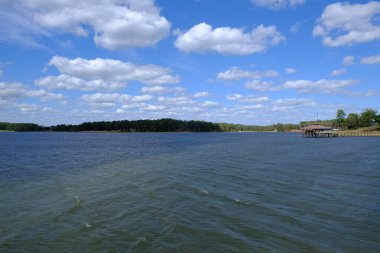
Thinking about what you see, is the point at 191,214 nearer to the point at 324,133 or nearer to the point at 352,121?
the point at 324,133

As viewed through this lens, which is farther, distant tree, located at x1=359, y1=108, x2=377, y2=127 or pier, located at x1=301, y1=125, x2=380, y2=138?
distant tree, located at x1=359, y1=108, x2=377, y2=127

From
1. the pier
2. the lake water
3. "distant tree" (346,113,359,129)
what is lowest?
the lake water

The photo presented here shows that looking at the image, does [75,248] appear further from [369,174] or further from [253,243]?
[369,174]

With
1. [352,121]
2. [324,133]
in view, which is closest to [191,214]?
[324,133]

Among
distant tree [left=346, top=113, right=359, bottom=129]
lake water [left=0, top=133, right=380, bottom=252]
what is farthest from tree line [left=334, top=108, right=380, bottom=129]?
lake water [left=0, top=133, right=380, bottom=252]

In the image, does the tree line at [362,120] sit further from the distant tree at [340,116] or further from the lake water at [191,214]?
the lake water at [191,214]

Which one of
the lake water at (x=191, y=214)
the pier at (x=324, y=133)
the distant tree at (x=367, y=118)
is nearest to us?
the lake water at (x=191, y=214)

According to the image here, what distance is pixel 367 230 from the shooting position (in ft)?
39.7

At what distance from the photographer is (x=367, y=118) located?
17062cm

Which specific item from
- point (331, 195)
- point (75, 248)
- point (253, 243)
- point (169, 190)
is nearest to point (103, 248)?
point (75, 248)

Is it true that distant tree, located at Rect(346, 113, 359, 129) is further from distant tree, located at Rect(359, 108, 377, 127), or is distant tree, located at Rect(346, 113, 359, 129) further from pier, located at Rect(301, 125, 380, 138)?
pier, located at Rect(301, 125, 380, 138)

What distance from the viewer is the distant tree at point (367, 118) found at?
171 metres

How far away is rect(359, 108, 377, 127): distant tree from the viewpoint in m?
171

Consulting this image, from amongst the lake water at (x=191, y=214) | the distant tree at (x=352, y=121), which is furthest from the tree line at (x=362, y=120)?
the lake water at (x=191, y=214)
